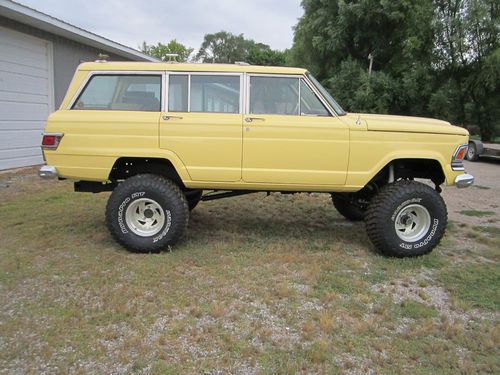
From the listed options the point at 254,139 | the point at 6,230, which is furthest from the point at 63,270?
the point at 254,139

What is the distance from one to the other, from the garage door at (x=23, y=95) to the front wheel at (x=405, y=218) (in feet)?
27.3

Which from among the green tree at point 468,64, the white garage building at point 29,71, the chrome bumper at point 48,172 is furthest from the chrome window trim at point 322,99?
the green tree at point 468,64

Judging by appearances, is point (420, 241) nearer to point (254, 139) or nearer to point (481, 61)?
point (254, 139)

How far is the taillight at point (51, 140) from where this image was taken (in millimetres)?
4734

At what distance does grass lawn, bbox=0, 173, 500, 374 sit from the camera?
296 cm

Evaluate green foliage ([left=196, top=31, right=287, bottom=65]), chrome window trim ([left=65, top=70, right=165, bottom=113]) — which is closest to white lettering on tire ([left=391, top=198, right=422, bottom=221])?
chrome window trim ([left=65, top=70, right=165, bottom=113])

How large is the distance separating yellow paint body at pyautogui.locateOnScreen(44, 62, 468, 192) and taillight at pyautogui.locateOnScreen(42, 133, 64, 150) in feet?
0.14

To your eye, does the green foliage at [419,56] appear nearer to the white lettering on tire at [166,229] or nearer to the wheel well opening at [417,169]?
the wheel well opening at [417,169]

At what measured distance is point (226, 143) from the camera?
15.5 ft

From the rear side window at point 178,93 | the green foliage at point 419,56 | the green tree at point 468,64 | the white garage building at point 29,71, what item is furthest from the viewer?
the green foliage at point 419,56

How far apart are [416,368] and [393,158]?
2.42 m

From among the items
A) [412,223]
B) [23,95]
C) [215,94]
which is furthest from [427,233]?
[23,95]

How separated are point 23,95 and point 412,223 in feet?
29.9

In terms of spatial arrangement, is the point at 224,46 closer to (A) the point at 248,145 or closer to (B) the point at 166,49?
(B) the point at 166,49
